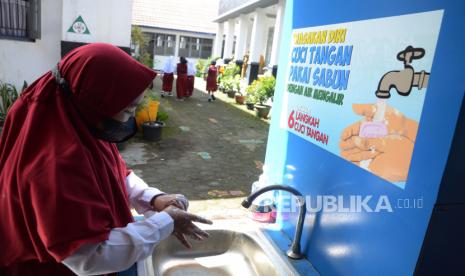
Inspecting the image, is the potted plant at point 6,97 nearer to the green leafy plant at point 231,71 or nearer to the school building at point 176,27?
the green leafy plant at point 231,71

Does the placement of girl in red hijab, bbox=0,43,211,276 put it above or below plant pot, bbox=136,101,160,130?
above

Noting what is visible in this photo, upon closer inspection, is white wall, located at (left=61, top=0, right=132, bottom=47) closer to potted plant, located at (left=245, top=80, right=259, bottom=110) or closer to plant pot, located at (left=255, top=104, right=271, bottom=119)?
plant pot, located at (left=255, top=104, right=271, bottom=119)

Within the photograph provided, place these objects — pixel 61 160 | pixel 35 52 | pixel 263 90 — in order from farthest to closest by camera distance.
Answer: pixel 263 90 → pixel 35 52 → pixel 61 160

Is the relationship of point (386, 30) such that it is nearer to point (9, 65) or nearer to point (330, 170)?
point (330, 170)

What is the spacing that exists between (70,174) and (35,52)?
4868mm

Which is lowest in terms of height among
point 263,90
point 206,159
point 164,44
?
point 206,159

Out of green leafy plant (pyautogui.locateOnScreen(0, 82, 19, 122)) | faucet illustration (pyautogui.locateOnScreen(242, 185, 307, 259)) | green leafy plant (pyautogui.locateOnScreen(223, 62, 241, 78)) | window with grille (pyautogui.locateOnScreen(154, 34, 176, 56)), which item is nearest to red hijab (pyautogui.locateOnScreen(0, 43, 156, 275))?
faucet illustration (pyautogui.locateOnScreen(242, 185, 307, 259))

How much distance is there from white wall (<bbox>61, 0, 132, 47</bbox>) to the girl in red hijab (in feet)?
14.5

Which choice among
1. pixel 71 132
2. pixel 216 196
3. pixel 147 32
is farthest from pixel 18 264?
pixel 147 32

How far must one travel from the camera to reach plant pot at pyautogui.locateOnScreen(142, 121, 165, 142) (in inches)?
237

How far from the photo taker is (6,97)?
475cm

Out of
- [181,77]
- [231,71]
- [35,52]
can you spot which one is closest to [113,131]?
[35,52]

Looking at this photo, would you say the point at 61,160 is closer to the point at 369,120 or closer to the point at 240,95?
the point at 369,120

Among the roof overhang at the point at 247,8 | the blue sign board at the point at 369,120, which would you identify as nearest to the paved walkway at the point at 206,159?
the blue sign board at the point at 369,120
